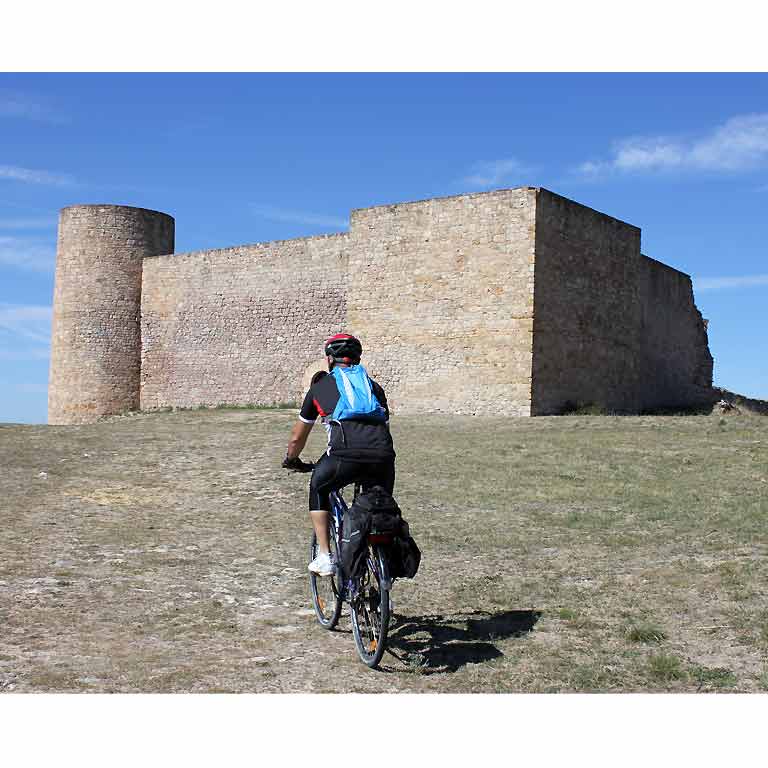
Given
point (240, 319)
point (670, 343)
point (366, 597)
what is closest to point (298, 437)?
point (366, 597)

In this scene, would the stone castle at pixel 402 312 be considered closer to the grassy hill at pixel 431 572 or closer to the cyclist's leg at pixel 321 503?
the grassy hill at pixel 431 572

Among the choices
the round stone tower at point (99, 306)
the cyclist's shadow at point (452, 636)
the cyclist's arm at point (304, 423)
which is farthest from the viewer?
the round stone tower at point (99, 306)

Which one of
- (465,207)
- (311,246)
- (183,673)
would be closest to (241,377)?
(311,246)

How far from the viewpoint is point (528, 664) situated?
15.3ft

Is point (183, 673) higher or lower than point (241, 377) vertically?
lower

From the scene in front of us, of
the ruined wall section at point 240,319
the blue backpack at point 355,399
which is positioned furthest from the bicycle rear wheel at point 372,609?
the ruined wall section at point 240,319

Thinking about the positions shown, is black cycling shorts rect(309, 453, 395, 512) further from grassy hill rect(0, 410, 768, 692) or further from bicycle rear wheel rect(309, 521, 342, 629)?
grassy hill rect(0, 410, 768, 692)

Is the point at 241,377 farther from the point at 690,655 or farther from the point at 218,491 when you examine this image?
the point at 690,655

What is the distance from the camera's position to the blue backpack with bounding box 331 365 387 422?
4.86 metres

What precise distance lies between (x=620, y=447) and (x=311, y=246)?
432 inches

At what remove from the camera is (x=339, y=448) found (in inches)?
190

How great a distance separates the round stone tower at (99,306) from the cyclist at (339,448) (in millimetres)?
21923

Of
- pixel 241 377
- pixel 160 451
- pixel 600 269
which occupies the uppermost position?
pixel 600 269

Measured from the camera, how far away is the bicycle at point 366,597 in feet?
14.8
